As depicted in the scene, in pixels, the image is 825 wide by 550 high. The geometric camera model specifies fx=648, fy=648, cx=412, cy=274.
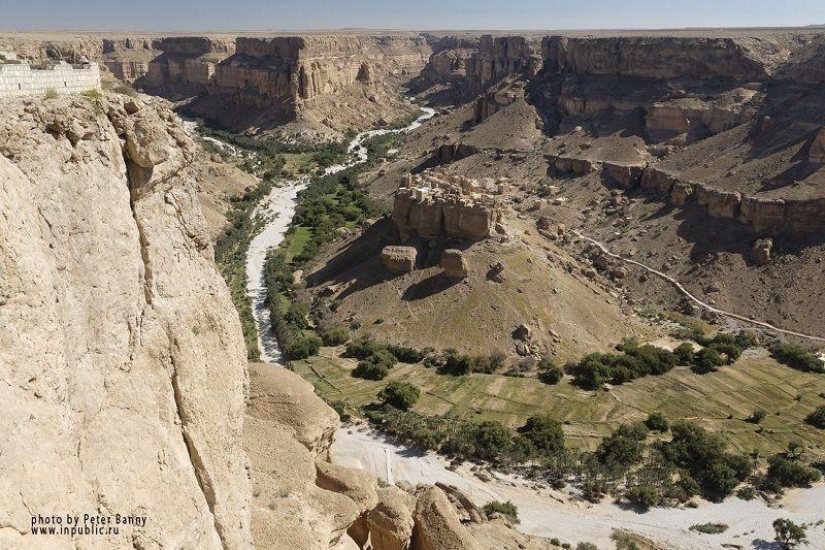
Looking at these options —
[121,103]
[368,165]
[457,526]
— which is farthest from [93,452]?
[368,165]

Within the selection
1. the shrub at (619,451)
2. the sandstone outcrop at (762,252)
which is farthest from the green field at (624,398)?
the sandstone outcrop at (762,252)

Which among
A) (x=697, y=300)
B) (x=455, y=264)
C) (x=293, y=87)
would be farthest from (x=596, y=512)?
(x=293, y=87)

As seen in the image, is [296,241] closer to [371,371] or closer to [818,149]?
[371,371]

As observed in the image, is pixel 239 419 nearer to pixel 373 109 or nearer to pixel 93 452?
pixel 93 452

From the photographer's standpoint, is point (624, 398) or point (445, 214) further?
point (445, 214)

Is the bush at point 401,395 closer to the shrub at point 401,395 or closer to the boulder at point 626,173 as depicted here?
the shrub at point 401,395

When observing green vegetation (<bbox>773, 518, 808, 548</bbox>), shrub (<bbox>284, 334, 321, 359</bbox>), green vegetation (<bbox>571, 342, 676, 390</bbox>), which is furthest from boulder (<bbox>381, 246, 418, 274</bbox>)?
green vegetation (<bbox>773, 518, 808, 548</bbox>)

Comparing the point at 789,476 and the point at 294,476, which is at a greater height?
the point at 294,476
